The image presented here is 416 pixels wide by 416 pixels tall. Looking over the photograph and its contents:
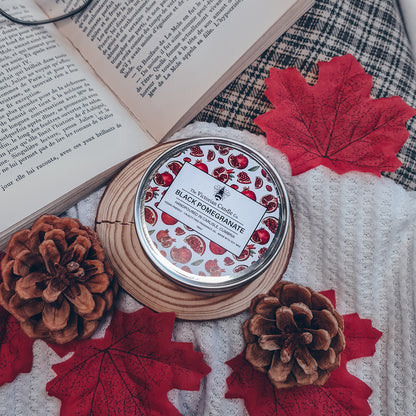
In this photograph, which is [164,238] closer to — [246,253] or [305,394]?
[246,253]

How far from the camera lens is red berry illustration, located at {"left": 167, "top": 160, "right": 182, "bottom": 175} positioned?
1.61 feet

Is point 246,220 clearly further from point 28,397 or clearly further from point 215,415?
point 28,397

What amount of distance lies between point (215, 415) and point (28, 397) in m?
0.25

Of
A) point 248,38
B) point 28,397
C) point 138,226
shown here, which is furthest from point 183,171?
point 28,397

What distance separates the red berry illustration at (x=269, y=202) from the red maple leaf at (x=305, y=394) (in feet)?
0.64

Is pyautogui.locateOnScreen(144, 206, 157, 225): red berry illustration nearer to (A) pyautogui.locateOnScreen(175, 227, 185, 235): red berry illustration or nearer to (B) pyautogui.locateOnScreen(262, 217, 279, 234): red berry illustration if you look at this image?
(A) pyautogui.locateOnScreen(175, 227, 185, 235): red berry illustration

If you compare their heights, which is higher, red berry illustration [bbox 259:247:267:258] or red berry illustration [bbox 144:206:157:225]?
red berry illustration [bbox 144:206:157:225]

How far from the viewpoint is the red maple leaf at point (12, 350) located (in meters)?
0.48

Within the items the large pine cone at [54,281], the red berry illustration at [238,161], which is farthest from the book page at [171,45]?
the large pine cone at [54,281]

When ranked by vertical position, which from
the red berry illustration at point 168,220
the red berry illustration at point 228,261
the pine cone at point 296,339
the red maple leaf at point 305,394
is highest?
the red berry illustration at point 168,220

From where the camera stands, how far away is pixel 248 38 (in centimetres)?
55

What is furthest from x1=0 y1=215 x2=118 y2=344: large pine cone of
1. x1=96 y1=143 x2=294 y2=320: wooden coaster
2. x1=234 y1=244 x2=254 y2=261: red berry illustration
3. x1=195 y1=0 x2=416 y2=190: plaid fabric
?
x1=195 y1=0 x2=416 y2=190: plaid fabric

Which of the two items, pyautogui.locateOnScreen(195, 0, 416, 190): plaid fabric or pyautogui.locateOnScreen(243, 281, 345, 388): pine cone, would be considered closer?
pyautogui.locateOnScreen(243, 281, 345, 388): pine cone

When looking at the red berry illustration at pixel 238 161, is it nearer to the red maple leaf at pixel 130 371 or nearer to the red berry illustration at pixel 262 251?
the red berry illustration at pixel 262 251
